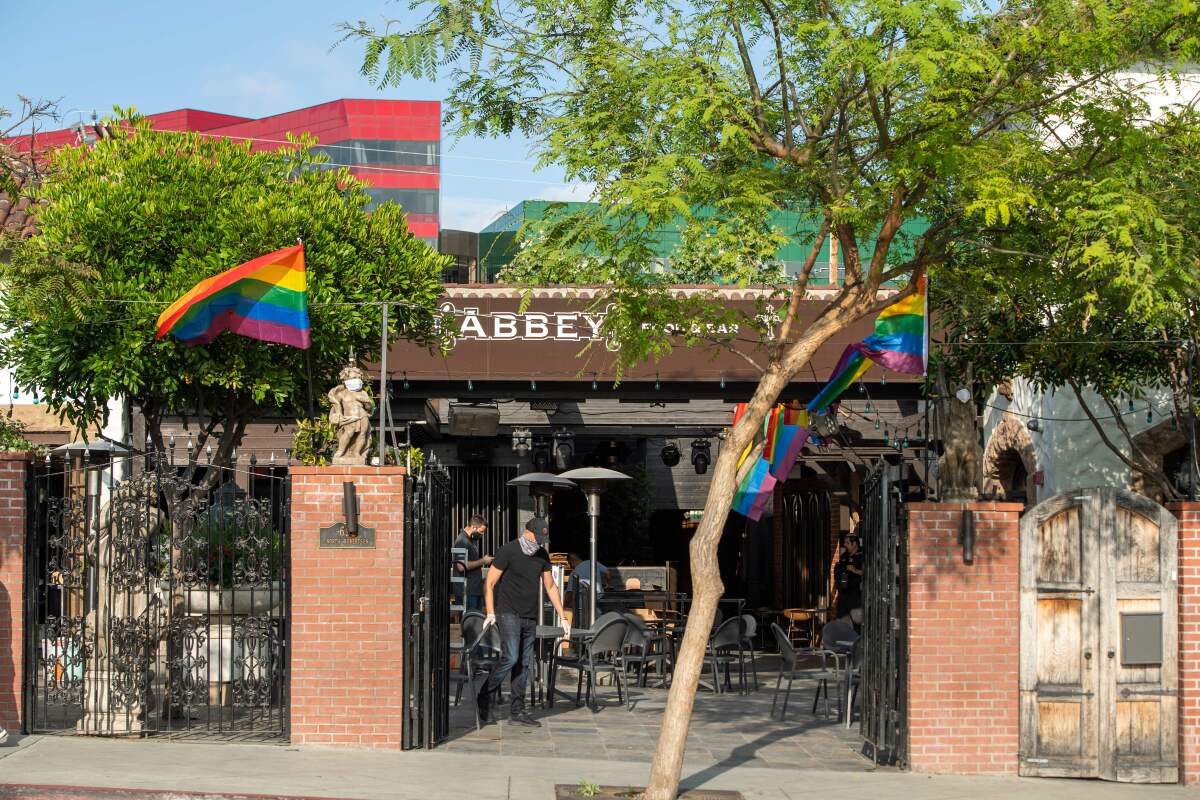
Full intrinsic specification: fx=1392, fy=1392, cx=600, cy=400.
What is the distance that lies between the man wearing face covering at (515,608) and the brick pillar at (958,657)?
11.5ft

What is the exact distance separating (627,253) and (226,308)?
388 cm

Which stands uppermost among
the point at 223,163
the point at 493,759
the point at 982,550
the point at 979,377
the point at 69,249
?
the point at 223,163

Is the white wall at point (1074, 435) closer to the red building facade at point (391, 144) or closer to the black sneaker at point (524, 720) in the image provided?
the black sneaker at point (524, 720)

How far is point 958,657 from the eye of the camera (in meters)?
10.7

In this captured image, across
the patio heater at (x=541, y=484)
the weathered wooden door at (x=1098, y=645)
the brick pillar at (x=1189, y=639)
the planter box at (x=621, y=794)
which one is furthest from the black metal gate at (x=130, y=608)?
the brick pillar at (x=1189, y=639)

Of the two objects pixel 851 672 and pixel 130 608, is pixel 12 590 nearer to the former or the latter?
pixel 130 608

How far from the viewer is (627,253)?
33.6 ft

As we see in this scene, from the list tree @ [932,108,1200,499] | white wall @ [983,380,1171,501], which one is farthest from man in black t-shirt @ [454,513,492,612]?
white wall @ [983,380,1171,501]

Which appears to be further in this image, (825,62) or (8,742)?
(8,742)

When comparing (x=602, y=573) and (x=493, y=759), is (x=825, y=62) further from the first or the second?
(x=602, y=573)

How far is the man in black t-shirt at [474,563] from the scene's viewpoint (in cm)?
1697

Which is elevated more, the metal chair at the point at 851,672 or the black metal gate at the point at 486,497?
the black metal gate at the point at 486,497

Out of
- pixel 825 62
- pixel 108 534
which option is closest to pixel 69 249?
pixel 108 534

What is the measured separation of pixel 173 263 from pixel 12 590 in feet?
14.6
